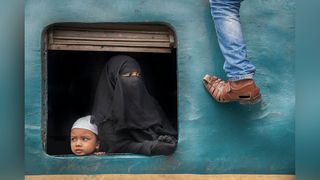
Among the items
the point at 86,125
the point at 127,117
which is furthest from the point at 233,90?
the point at 86,125

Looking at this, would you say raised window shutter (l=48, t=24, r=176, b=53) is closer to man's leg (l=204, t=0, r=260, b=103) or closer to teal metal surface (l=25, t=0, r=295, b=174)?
teal metal surface (l=25, t=0, r=295, b=174)

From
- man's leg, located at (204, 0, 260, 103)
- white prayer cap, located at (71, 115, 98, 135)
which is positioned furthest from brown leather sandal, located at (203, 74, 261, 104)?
white prayer cap, located at (71, 115, 98, 135)

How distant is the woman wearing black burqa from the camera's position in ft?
13.4

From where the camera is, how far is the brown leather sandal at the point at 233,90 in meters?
3.97

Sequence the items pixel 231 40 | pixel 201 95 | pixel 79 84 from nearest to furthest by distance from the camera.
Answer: pixel 231 40 → pixel 201 95 → pixel 79 84

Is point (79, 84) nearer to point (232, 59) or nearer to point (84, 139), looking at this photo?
point (84, 139)

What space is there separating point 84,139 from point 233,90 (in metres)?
0.95

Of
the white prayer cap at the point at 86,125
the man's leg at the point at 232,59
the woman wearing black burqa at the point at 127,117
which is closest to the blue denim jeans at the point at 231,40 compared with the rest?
the man's leg at the point at 232,59

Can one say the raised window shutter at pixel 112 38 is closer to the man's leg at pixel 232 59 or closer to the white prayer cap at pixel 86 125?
the man's leg at pixel 232 59

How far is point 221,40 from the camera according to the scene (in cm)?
401

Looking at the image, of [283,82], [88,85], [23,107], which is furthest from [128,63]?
[283,82]

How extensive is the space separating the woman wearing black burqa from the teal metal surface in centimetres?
8

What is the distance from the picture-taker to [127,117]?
4098 mm

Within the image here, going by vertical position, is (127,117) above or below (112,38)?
below
